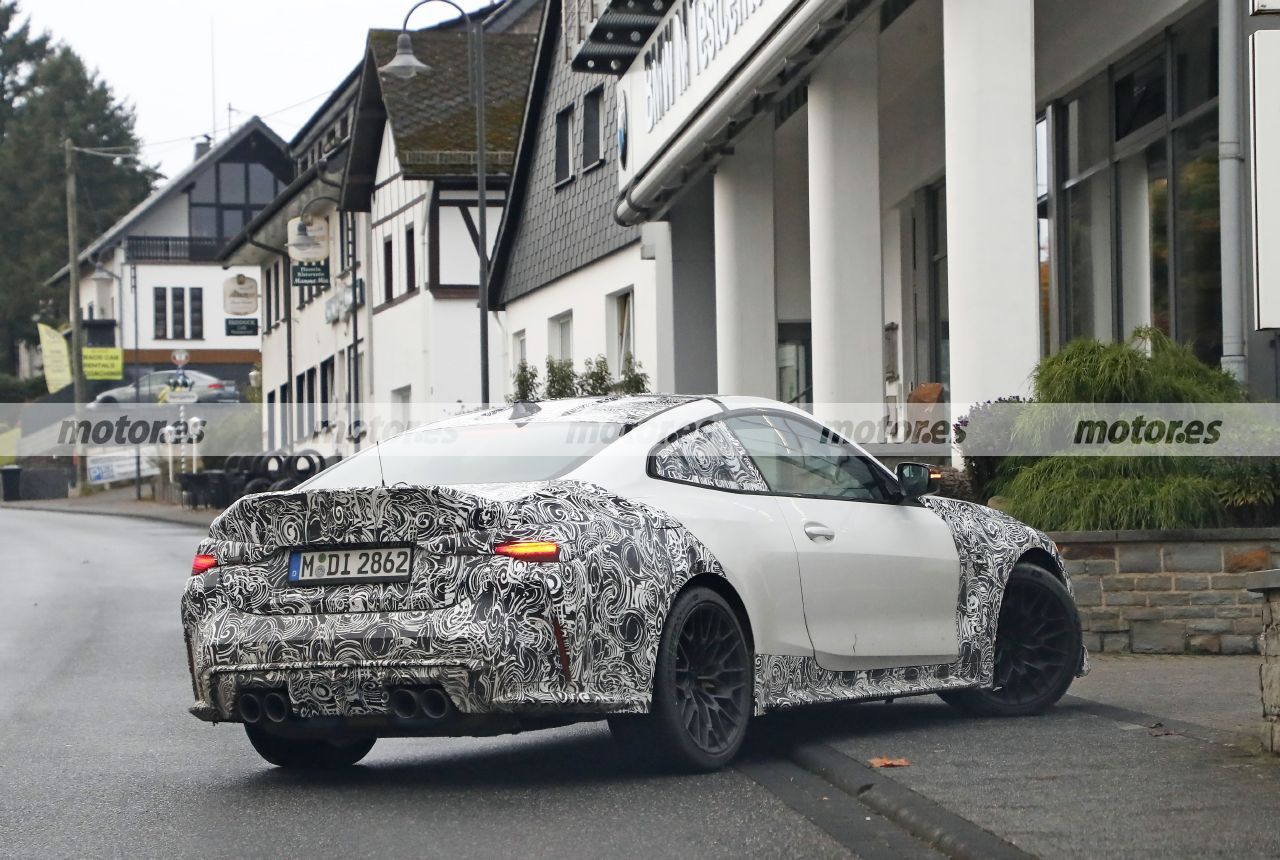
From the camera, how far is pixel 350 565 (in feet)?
23.0

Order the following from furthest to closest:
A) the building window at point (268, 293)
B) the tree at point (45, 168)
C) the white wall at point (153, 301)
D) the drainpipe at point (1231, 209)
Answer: the tree at point (45, 168), the white wall at point (153, 301), the building window at point (268, 293), the drainpipe at point (1231, 209)

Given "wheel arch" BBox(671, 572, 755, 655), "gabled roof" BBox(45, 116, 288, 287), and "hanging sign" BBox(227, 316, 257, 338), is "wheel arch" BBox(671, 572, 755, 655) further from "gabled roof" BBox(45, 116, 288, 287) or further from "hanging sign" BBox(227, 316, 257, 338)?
"gabled roof" BBox(45, 116, 288, 287)

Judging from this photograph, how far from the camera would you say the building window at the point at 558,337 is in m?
33.2

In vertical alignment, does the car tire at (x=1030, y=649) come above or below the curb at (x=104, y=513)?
above

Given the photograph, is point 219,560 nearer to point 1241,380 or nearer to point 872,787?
point 872,787

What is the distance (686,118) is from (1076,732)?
44.2ft

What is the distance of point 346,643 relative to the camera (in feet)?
22.7

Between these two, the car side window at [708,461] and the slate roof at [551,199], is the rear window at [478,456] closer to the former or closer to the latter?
the car side window at [708,461]

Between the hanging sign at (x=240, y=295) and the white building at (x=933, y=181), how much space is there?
34781mm

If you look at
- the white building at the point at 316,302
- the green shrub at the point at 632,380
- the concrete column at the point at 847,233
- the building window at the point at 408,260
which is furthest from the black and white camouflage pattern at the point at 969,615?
the building window at the point at 408,260

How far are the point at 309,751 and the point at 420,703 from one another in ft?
4.27

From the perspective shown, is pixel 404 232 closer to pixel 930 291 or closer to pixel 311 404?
pixel 311 404

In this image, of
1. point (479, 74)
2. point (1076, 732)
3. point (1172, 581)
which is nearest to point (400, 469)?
point (1076, 732)

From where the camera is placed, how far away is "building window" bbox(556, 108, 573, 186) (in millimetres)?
32438
